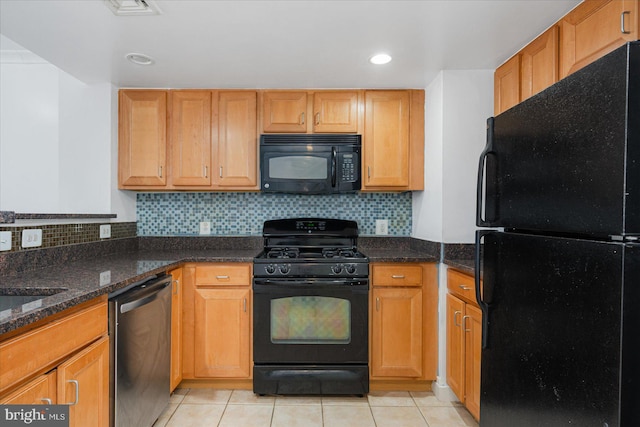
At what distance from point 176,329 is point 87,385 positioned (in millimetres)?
946

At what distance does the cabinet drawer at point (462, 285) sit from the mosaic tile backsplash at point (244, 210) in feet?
2.42

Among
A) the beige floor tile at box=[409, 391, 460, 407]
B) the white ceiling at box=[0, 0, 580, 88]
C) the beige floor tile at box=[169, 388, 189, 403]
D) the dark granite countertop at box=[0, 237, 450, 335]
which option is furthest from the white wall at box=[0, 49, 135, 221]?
the beige floor tile at box=[409, 391, 460, 407]

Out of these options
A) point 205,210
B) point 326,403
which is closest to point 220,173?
point 205,210

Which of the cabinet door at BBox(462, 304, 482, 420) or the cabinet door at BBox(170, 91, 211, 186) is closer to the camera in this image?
the cabinet door at BBox(462, 304, 482, 420)

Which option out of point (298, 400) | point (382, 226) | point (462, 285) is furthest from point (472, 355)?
point (382, 226)

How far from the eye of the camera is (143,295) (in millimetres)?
1787

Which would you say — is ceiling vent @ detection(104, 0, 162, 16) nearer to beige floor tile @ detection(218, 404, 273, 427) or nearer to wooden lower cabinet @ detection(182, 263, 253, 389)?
wooden lower cabinet @ detection(182, 263, 253, 389)

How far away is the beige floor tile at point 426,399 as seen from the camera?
7.66ft

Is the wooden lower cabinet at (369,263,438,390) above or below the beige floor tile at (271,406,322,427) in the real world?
above

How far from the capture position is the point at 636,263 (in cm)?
66

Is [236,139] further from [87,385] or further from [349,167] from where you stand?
[87,385]

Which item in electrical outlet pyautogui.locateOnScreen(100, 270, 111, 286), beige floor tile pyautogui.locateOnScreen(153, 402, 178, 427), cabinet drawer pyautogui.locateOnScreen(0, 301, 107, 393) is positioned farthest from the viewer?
beige floor tile pyautogui.locateOnScreen(153, 402, 178, 427)

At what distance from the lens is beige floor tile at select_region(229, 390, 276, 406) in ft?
7.64

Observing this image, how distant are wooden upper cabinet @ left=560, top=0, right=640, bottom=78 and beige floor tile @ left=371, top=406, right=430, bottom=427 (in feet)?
6.46
